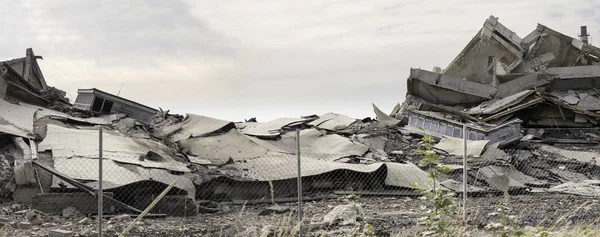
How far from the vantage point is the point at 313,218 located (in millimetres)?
10219

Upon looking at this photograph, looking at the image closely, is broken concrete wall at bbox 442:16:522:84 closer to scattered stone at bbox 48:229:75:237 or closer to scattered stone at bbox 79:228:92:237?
scattered stone at bbox 79:228:92:237

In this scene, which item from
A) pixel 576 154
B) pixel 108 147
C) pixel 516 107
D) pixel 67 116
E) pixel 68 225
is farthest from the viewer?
pixel 516 107

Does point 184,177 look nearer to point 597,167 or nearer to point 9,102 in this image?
point 9,102

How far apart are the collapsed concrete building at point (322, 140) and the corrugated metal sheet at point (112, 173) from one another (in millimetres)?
33

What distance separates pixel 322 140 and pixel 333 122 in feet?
15.3

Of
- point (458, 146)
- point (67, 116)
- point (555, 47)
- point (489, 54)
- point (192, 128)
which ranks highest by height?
point (555, 47)

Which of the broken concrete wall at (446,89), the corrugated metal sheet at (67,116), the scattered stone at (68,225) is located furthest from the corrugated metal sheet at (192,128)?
the broken concrete wall at (446,89)

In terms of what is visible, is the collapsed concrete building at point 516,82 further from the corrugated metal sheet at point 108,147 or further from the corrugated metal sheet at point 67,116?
the corrugated metal sheet at point 108,147

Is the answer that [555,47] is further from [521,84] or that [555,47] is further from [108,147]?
[108,147]

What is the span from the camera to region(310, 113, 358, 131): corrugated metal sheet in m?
21.2

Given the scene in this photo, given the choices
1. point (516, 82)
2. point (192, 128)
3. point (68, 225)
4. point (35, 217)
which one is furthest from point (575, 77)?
point (35, 217)

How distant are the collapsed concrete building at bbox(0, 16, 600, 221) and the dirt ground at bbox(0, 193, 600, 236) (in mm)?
433

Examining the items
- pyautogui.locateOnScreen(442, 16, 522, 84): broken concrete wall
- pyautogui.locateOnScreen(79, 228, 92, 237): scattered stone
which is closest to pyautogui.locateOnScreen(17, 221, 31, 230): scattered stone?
pyautogui.locateOnScreen(79, 228, 92, 237): scattered stone

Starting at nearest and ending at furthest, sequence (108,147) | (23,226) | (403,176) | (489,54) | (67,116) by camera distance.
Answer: (23,226)
(108,147)
(403,176)
(67,116)
(489,54)
